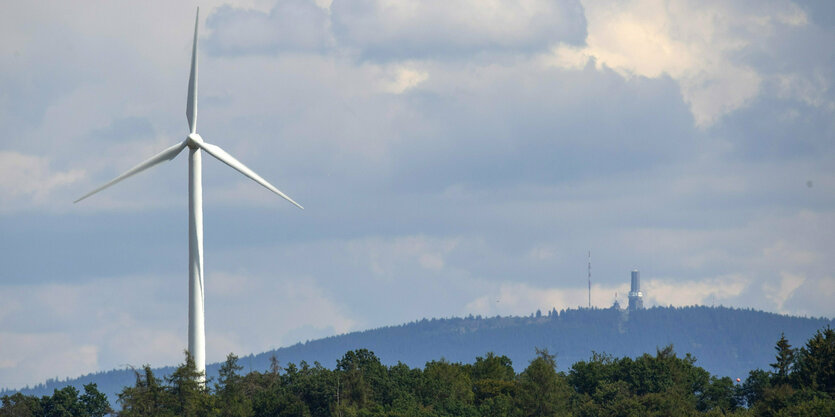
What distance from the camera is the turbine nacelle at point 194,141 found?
160750mm

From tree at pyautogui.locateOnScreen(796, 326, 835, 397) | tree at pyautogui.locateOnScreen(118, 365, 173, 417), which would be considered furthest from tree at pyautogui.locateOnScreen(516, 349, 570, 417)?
tree at pyautogui.locateOnScreen(118, 365, 173, 417)

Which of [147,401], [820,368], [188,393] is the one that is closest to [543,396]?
[820,368]

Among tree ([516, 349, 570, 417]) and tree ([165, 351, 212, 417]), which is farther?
tree ([516, 349, 570, 417])

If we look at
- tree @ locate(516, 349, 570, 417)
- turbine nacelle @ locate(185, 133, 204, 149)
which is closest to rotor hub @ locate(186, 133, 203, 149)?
turbine nacelle @ locate(185, 133, 204, 149)

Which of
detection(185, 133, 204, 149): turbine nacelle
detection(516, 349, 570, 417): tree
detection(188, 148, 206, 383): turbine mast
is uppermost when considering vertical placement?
detection(185, 133, 204, 149): turbine nacelle

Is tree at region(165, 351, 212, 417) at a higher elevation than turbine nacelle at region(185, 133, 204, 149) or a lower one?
lower

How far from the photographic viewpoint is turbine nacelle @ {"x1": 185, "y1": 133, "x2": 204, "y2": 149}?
160750mm

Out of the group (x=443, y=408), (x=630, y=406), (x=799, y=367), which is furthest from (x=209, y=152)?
(x=799, y=367)

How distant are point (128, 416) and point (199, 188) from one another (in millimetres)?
28320

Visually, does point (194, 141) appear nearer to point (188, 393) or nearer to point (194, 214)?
point (194, 214)

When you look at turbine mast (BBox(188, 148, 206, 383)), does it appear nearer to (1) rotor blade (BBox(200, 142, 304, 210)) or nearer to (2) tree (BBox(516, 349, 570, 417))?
(1) rotor blade (BBox(200, 142, 304, 210))

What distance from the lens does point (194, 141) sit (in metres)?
161

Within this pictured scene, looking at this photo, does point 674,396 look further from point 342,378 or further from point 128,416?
point 128,416

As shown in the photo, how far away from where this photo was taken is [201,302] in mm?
167000
